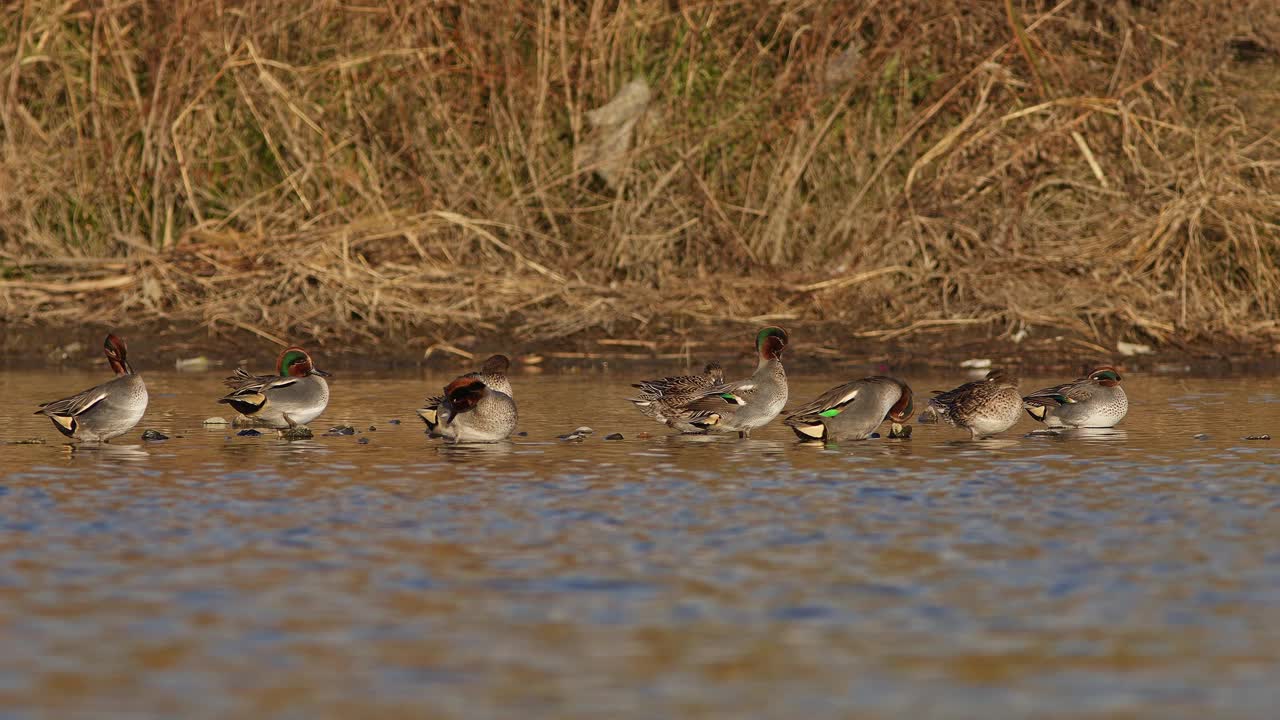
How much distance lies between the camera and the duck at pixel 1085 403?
12.6m

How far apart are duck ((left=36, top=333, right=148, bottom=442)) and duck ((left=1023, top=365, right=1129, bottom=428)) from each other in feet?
19.7

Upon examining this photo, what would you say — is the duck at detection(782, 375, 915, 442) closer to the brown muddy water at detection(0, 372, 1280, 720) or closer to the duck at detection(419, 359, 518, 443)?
the brown muddy water at detection(0, 372, 1280, 720)

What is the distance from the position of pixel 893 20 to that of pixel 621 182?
3.42 m

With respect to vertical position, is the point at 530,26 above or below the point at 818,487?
above

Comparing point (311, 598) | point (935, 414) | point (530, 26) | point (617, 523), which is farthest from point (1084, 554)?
point (530, 26)

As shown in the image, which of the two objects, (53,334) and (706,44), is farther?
(706,44)

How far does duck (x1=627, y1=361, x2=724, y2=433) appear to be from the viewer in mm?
12719

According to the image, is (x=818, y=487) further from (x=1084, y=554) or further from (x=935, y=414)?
(x=935, y=414)

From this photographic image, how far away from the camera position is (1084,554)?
25.1 ft

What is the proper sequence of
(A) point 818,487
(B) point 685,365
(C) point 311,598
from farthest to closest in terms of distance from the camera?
(B) point 685,365, (A) point 818,487, (C) point 311,598

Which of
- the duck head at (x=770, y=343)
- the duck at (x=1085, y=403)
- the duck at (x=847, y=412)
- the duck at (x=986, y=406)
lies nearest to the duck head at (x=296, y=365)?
the duck head at (x=770, y=343)

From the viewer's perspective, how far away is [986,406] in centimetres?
1223

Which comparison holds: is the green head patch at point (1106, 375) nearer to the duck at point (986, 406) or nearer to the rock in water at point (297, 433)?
the duck at point (986, 406)

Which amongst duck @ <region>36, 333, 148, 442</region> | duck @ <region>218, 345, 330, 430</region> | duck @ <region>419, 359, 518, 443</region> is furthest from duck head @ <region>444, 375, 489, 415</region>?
duck @ <region>36, 333, 148, 442</region>
